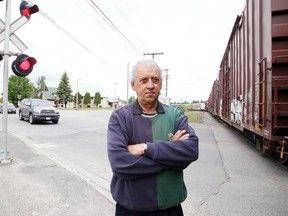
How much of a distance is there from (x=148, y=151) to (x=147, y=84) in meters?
0.52


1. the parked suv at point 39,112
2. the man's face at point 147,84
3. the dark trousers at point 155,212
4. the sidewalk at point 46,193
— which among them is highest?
the man's face at point 147,84

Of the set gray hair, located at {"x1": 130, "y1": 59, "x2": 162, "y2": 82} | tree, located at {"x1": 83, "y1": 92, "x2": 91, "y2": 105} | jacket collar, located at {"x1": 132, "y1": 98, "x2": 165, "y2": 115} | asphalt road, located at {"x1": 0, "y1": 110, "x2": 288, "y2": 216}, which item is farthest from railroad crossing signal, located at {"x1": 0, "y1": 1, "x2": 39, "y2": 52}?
tree, located at {"x1": 83, "y1": 92, "x2": 91, "y2": 105}

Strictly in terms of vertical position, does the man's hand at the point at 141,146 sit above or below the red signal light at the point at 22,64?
below

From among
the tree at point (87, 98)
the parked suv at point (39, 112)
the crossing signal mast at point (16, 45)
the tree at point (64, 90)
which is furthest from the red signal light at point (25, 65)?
the tree at point (87, 98)

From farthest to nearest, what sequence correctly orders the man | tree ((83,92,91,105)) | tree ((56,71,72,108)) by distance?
1. tree ((83,92,91,105))
2. tree ((56,71,72,108))
3. the man

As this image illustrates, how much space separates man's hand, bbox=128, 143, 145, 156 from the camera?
1874 mm

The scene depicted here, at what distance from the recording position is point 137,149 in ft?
6.19

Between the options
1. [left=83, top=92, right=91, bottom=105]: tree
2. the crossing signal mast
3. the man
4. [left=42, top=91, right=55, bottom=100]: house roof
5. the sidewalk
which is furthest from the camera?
[left=42, top=91, right=55, bottom=100]: house roof

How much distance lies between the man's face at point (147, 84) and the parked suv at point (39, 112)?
16.5 meters

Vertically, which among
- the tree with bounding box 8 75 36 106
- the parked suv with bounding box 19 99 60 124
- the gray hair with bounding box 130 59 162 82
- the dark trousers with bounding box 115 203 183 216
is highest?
the tree with bounding box 8 75 36 106

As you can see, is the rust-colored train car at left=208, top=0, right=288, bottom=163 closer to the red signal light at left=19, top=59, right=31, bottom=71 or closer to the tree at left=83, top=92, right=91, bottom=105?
the red signal light at left=19, top=59, right=31, bottom=71

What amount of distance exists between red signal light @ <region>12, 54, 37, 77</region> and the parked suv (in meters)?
12.7

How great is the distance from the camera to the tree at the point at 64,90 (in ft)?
266

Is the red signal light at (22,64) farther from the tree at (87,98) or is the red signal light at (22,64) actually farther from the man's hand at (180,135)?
the tree at (87,98)
